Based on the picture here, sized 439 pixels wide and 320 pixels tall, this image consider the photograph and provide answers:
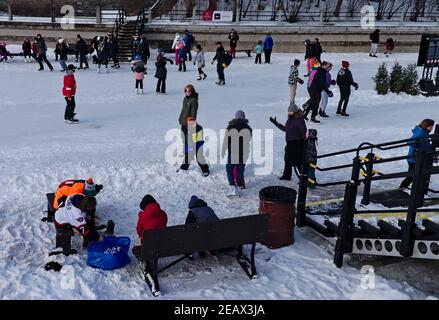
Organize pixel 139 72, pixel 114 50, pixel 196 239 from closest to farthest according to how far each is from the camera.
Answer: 1. pixel 196 239
2. pixel 139 72
3. pixel 114 50

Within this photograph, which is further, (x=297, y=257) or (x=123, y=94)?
(x=123, y=94)

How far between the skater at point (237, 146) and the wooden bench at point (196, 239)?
2.87m

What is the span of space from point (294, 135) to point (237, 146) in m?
1.17

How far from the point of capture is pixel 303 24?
30.8 metres

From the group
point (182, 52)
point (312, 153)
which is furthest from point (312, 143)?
point (182, 52)

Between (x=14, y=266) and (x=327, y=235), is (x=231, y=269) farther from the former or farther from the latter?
(x=14, y=266)

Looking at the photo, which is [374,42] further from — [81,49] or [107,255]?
[107,255]

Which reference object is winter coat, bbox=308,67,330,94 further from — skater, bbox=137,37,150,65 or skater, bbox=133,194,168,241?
skater, bbox=137,37,150,65

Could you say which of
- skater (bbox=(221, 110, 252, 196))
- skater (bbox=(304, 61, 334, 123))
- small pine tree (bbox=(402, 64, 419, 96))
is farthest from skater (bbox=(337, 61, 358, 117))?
skater (bbox=(221, 110, 252, 196))

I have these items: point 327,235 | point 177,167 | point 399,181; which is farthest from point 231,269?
point 399,181

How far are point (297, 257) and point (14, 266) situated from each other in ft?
12.2

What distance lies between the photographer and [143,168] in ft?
35.1

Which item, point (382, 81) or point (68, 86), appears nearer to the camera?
point (68, 86)
